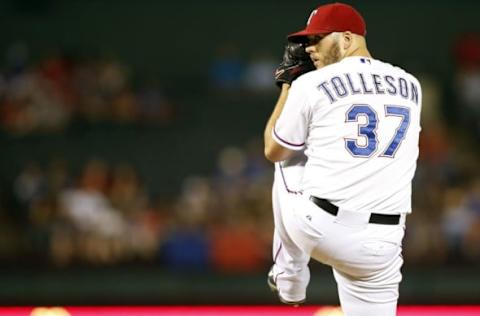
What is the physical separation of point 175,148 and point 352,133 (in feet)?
26.2

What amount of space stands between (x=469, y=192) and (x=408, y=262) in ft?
3.96

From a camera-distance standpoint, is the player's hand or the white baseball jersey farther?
the player's hand

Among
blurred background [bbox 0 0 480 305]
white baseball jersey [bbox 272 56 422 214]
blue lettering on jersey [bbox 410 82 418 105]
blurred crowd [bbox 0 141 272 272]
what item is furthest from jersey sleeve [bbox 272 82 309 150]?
blurred crowd [bbox 0 141 272 272]

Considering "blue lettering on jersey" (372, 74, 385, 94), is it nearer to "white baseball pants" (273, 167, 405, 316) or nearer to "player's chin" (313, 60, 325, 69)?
"player's chin" (313, 60, 325, 69)

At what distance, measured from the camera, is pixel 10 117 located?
1190 cm

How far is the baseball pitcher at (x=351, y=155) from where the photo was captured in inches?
168

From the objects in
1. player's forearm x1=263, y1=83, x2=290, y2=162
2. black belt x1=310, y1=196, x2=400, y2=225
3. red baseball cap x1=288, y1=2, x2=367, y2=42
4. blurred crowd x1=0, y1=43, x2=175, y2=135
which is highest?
red baseball cap x1=288, y1=2, x2=367, y2=42

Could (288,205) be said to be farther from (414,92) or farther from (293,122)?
(414,92)

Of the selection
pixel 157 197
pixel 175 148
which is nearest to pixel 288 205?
pixel 157 197

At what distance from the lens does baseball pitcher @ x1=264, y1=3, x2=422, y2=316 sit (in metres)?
4.26

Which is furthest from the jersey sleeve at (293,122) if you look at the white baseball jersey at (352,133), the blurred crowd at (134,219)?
the blurred crowd at (134,219)

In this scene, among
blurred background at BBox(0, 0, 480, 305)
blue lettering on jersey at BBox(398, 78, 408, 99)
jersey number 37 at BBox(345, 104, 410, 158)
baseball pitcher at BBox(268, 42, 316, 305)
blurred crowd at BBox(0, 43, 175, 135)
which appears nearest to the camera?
jersey number 37 at BBox(345, 104, 410, 158)

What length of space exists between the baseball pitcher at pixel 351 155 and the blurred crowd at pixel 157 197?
5453mm

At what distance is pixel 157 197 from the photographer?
457 inches
